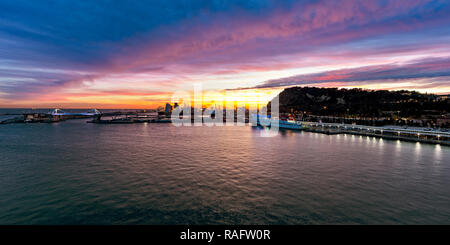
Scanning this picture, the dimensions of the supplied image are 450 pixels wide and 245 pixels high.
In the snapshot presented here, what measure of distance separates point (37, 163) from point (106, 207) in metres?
23.9

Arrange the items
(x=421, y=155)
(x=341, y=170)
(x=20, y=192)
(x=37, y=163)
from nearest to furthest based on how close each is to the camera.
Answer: (x=20, y=192)
(x=341, y=170)
(x=37, y=163)
(x=421, y=155)

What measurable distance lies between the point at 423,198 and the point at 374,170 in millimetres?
9406

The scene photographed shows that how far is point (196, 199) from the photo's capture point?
18422 millimetres

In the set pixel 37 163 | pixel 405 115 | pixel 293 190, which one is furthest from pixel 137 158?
pixel 405 115

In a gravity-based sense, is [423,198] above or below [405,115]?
below

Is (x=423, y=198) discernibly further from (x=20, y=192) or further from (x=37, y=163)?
(x=37, y=163)

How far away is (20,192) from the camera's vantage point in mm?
19844
